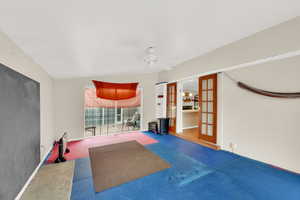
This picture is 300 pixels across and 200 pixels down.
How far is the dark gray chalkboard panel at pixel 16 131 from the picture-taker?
1.30m

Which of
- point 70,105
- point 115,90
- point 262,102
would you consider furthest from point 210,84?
point 70,105

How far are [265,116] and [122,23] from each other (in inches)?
133

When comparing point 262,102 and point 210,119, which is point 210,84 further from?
point 262,102

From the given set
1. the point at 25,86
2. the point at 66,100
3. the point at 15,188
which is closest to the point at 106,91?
the point at 66,100

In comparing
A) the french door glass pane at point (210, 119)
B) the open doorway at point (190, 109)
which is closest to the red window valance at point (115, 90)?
the open doorway at point (190, 109)

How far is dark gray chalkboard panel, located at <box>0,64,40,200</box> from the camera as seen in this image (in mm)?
1302

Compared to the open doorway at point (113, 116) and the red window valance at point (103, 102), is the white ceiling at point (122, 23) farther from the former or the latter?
the open doorway at point (113, 116)

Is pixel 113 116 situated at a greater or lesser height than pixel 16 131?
Answer: lesser

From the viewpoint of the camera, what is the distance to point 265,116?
247 cm

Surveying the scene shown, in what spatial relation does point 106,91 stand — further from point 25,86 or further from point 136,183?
point 136,183

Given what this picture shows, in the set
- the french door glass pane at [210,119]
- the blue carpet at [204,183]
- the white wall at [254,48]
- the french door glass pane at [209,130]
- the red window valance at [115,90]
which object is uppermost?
the white wall at [254,48]

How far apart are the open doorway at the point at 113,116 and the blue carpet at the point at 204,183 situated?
8.41ft

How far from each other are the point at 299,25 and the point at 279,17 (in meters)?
0.33

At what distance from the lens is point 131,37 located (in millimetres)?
2039
